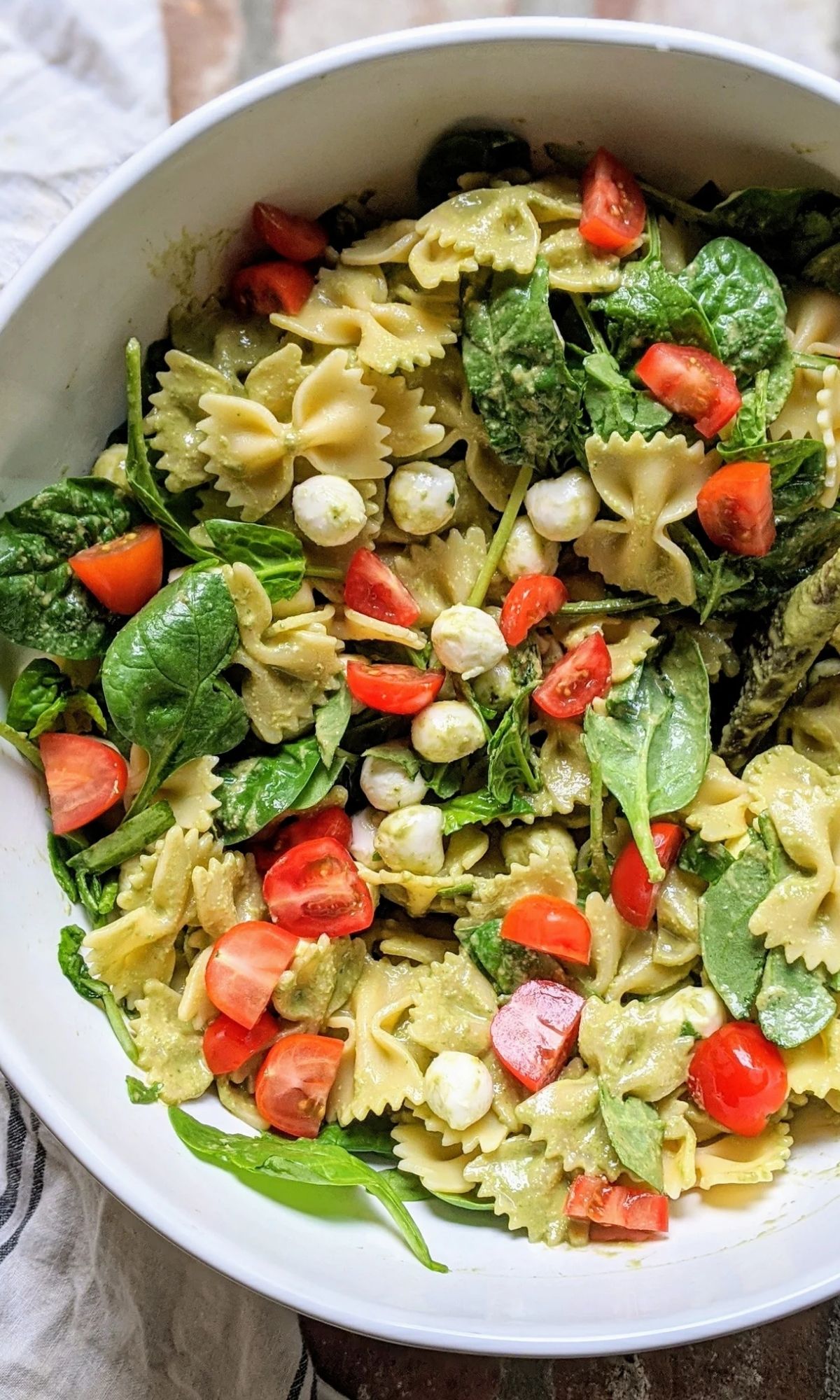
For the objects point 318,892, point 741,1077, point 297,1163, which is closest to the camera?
point 297,1163

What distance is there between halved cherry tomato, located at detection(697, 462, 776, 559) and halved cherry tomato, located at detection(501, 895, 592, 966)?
890mm

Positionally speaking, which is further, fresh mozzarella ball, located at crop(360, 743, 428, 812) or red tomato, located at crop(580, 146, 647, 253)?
fresh mozzarella ball, located at crop(360, 743, 428, 812)

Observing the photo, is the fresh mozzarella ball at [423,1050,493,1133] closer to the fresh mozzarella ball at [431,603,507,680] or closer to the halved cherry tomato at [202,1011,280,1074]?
the halved cherry tomato at [202,1011,280,1074]

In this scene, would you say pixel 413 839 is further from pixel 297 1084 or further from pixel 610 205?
pixel 610 205

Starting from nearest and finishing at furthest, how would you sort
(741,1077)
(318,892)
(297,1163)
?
(297,1163)
(741,1077)
(318,892)

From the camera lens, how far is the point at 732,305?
8.16ft

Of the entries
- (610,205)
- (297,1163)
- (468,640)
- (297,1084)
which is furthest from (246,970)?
(610,205)

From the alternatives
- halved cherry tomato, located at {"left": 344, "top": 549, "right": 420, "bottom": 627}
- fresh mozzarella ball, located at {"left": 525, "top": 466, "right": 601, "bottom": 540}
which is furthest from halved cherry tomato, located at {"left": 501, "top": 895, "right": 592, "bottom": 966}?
fresh mozzarella ball, located at {"left": 525, "top": 466, "right": 601, "bottom": 540}

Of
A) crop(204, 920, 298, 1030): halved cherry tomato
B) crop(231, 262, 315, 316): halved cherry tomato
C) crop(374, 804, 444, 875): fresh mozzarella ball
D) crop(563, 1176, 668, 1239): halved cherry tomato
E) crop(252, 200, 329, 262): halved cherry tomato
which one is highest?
crop(252, 200, 329, 262): halved cherry tomato

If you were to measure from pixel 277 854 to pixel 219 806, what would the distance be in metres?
0.22

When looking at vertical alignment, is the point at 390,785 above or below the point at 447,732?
below

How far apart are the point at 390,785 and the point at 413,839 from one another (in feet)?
0.47

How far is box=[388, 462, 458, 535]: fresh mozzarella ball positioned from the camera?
2627 mm

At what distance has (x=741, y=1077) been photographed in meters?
2.49
